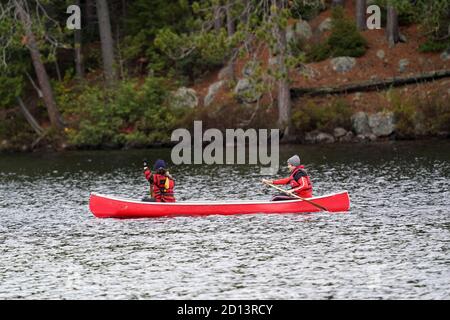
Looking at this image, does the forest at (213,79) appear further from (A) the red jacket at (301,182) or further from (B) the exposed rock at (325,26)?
(A) the red jacket at (301,182)

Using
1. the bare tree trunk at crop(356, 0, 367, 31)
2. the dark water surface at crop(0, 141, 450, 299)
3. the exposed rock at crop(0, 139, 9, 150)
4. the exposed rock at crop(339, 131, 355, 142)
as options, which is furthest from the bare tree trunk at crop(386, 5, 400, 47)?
the exposed rock at crop(0, 139, 9, 150)

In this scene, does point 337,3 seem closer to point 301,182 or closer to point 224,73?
point 224,73

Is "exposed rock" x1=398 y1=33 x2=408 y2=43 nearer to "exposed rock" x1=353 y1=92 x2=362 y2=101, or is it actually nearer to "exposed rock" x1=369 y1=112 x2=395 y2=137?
"exposed rock" x1=353 y1=92 x2=362 y2=101

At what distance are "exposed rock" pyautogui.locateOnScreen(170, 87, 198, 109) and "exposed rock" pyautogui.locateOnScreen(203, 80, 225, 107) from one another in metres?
0.63

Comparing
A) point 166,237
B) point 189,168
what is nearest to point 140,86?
point 189,168

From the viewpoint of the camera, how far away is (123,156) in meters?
48.2

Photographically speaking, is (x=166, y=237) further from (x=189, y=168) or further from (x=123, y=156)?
(x=123, y=156)

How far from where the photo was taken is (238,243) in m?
25.1

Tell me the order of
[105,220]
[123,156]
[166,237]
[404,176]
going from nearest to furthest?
[166,237] < [105,220] < [404,176] < [123,156]

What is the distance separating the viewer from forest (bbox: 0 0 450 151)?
158ft

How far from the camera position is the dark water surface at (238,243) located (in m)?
20.6

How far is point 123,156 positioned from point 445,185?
1916 centimetres

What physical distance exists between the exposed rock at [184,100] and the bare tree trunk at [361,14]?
31.8ft

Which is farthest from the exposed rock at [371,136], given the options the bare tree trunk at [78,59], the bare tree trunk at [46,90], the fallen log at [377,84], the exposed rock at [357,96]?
the bare tree trunk at [78,59]
